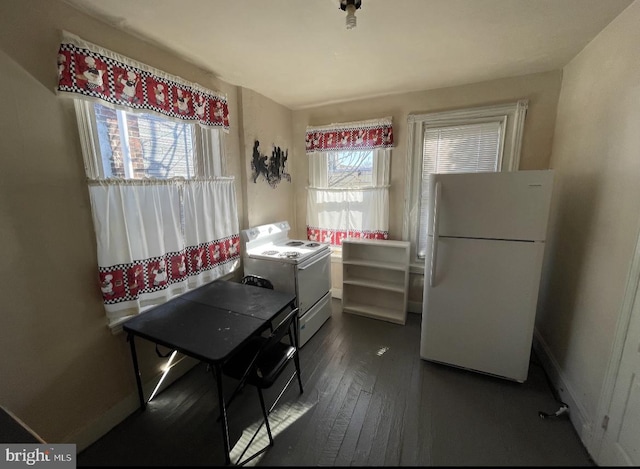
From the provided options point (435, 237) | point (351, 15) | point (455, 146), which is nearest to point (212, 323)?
point (435, 237)

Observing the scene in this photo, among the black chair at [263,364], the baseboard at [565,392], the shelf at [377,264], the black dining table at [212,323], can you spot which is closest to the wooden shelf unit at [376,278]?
the shelf at [377,264]

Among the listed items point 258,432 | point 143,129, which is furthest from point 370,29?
point 258,432

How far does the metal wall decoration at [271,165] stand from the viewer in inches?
103

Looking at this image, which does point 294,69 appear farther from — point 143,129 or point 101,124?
point 101,124

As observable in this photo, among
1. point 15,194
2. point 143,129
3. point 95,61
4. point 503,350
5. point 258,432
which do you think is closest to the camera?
point 15,194

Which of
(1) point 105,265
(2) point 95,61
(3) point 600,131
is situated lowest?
(1) point 105,265

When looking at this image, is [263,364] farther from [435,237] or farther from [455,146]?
[455,146]

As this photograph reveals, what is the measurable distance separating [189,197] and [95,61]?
34.6 inches

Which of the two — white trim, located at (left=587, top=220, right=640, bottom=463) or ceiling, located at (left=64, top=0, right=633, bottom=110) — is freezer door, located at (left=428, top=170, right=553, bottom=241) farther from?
ceiling, located at (left=64, top=0, right=633, bottom=110)

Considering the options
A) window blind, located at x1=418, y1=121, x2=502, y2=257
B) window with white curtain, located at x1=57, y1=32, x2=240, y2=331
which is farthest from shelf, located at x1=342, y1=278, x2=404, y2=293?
window with white curtain, located at x1=57, y1=32, x2=240, y2=331

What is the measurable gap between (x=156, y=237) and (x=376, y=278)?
2.25 meters

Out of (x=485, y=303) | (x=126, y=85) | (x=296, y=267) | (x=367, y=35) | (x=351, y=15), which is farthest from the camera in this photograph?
(x=296, y=267)

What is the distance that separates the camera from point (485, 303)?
1841 millimetres

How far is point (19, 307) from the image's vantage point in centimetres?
122
